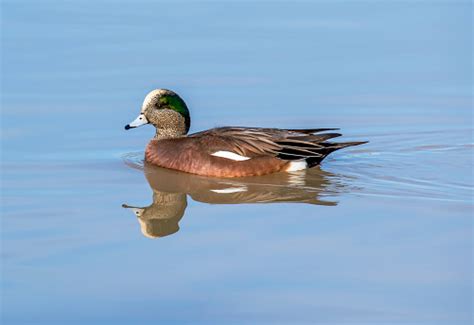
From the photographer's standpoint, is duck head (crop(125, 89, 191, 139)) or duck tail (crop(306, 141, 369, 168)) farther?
duck head (crop(125, 89, 191, 139))

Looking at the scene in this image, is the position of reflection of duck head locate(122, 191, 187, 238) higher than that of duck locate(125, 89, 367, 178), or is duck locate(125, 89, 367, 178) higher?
duck locate(125, 89, 367, 178)

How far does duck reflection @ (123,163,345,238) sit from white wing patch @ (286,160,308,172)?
0.06 metres

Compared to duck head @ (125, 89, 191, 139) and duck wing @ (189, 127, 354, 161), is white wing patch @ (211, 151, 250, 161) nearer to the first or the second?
duck wing @ (189, 127, 354, 161)

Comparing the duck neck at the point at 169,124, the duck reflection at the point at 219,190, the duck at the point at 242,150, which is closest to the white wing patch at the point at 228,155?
the duck at the point at 242,150

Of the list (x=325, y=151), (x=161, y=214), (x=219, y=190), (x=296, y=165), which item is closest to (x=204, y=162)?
(x=219, y=190)

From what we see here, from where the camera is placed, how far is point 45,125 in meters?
11.5

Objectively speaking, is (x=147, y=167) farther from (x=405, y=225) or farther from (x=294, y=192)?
(x=405, y=225)

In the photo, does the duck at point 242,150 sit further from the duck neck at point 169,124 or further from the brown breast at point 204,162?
the duck neck at point 169,124

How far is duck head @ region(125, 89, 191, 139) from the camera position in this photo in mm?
11062

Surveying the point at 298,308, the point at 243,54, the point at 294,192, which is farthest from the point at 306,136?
the point at 298,308

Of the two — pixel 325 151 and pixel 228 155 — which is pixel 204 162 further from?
pixel 325 151

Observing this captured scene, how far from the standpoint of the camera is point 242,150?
10.4 m

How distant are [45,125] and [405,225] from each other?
465 centimetres

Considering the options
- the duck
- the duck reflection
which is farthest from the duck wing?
the duck reflection
